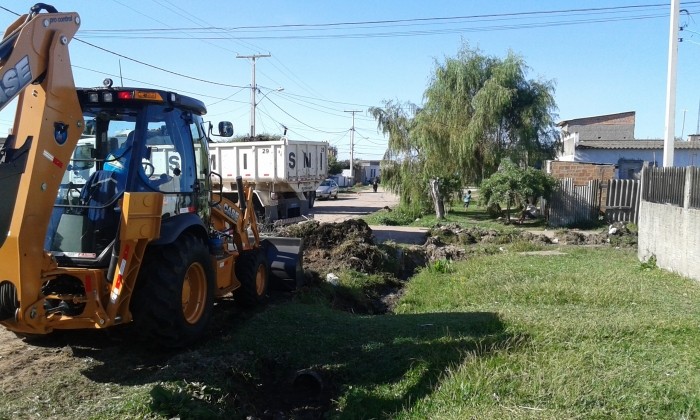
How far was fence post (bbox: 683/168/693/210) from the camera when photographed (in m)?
11.3

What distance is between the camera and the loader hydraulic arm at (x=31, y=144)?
15.3ft

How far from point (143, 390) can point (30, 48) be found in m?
2.92

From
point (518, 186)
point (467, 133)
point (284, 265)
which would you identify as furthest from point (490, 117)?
point (284, 265)

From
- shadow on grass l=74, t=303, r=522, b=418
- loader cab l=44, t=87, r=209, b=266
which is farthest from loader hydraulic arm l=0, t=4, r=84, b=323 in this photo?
shadow on grass l=74, t=303, r=522, b=418

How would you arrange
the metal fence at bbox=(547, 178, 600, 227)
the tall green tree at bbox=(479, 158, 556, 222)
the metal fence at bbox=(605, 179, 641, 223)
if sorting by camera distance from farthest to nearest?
the metal fence at bbox=(547, 178, 600, 227)
the tall green tree at bbox=(479, 158, 556, 222)
the metal fence at bbox=(605, 179, 641, 223)

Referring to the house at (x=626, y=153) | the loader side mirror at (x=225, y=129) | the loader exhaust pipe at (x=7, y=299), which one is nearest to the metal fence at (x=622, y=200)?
the house at (x=626, y=153)

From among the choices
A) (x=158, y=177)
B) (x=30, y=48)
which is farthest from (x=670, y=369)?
(x=30, y=48)

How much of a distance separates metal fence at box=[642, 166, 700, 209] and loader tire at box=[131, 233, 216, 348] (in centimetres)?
926

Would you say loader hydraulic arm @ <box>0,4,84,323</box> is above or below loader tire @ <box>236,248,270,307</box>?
above

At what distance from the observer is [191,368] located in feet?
18.2

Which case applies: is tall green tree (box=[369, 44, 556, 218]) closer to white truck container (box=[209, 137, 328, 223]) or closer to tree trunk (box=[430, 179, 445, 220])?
tree trunk (box=[430, 179, 445, 220])

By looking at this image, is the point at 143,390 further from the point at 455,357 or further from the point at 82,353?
the point at 455,357

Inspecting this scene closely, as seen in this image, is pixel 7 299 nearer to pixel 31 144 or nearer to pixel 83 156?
pixel 31 144

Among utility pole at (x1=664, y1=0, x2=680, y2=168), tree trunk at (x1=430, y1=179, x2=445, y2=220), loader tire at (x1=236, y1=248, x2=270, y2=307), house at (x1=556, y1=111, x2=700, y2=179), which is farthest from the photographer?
house at (x1=556, y1=111, x2=700, y2=179)
